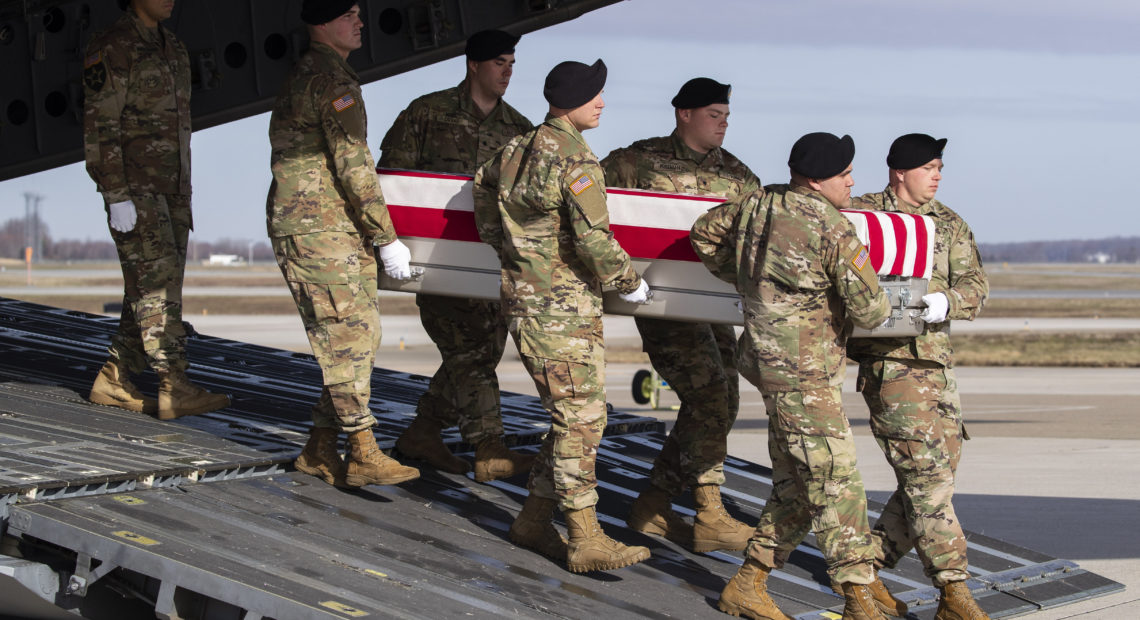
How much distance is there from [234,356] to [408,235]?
9.73 ft

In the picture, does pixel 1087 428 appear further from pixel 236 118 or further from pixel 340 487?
pixel 340 487

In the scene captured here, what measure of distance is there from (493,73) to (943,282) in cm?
194

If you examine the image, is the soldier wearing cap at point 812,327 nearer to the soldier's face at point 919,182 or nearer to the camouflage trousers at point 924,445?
the camouflage trousers at point 924,445

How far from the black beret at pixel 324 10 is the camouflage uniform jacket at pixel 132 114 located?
108 cm

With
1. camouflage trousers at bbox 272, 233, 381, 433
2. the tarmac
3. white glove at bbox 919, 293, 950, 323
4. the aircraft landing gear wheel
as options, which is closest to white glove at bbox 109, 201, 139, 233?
camouflage trousers at bbox 272, 233, 381, 433

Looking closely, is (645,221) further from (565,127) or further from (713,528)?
(713,528)

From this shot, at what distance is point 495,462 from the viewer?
5.51 m

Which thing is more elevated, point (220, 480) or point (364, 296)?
point (364, 296)

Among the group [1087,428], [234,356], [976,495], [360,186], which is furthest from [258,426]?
[1087,428]

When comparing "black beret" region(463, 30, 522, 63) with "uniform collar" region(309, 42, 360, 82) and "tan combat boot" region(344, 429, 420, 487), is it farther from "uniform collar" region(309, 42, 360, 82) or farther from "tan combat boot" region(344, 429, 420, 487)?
"tan combat boot" region(344, 429, 420, 487)

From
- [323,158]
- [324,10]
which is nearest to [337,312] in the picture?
[323,158]

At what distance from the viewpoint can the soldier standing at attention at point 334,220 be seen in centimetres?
489

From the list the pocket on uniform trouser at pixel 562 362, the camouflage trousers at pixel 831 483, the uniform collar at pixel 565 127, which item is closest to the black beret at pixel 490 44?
the uniform collar at pixel 565 127

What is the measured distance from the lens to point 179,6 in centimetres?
813
